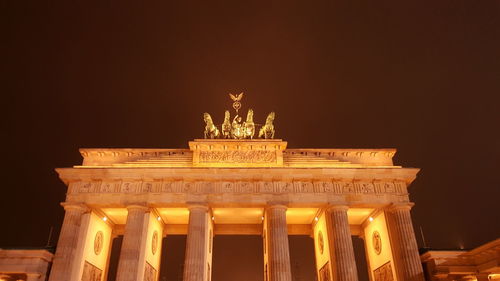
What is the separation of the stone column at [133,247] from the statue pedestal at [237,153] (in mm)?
5602

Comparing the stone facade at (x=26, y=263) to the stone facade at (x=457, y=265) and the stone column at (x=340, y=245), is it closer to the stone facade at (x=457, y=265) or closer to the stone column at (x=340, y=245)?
the stone column at (x=340, y=245)

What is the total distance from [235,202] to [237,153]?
4.20 meters

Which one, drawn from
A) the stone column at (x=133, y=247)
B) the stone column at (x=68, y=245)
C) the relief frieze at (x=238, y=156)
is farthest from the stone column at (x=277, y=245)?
the stone column at (x=68, y=245)

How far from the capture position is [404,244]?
961 inches

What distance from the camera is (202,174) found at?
87.0 feet

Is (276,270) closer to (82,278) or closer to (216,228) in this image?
(216,228)

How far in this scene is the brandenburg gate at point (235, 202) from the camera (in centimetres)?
2430

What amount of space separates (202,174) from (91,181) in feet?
27.4

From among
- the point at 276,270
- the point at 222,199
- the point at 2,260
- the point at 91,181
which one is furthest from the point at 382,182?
the point at 2,260

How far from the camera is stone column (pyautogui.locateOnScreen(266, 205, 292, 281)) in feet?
77.3

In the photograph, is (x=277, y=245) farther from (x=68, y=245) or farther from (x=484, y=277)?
(x=68, y=245)

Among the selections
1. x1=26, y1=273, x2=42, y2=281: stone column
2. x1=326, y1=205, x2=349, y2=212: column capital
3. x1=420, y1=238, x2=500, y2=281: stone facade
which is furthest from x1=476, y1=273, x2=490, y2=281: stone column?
x1=26, y1=273, x2=42, y2=281: stone column

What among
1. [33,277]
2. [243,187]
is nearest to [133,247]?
[33,277]

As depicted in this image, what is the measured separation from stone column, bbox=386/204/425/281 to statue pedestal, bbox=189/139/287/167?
30.0 feet
